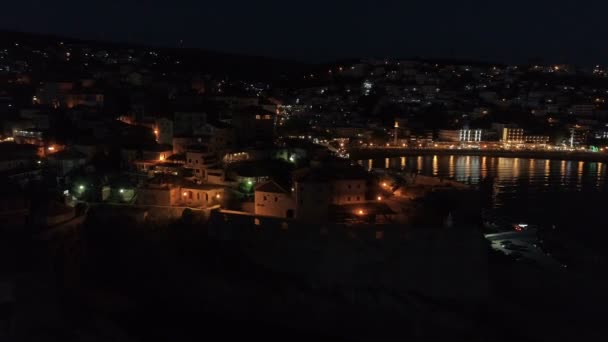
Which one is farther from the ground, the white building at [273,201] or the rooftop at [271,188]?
the rooftop at [271,188]

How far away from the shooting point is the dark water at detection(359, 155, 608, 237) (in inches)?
636

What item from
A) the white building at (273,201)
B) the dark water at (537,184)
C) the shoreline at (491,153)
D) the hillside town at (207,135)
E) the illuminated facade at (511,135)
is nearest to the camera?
the white building at (273,201)

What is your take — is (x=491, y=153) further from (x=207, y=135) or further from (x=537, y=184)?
(x=207, y=135)

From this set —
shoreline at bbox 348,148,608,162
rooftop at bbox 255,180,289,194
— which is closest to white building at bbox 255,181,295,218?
rooftop at bbox 255,180,289,194

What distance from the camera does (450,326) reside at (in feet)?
28.9

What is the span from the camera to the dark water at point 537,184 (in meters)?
16.2

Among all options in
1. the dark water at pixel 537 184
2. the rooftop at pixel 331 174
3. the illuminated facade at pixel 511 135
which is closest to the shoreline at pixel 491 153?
the dark water at pixel 537 184

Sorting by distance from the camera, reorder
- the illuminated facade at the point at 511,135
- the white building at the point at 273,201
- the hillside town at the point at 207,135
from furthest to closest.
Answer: the illuminated facade at the point at 511,135, the hillside town at the point at 207,135, the white building at the point at 273,201

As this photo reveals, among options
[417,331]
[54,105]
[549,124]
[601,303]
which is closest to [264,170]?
[417,331]

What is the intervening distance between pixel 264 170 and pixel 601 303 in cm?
704

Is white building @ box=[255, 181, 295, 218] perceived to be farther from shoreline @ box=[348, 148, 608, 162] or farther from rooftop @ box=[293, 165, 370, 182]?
shoreline @ box=[348, 148, 608, 162]

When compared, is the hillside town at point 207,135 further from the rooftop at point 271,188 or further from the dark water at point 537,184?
the dark water at point 537,184

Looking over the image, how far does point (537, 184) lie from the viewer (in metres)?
22.1

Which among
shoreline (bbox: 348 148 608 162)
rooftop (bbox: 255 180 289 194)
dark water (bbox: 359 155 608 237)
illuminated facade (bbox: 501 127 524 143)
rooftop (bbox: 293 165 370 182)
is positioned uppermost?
illuminated facade (bbox: 501 127 524 143)
